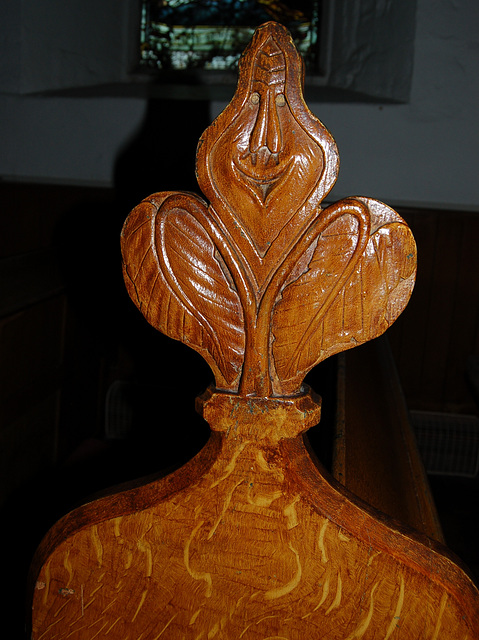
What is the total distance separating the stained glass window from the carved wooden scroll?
2.81m

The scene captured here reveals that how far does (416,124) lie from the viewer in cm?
264

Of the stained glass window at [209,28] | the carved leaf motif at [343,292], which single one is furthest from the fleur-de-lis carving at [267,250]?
the stained glass window at [209,28]

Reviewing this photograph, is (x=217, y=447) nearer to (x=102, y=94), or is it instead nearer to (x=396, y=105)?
(x=396, y=105)

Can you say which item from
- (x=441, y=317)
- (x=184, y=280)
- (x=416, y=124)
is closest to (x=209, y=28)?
(x=416, y=124)

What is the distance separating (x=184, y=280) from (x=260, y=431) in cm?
13

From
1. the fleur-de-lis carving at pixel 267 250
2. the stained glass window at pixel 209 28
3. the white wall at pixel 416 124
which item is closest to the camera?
the fleur-de-lis carving at pixel 267 250

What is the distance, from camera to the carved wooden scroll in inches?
15.9

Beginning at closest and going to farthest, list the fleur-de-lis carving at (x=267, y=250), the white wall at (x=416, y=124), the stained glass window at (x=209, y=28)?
the fleur-de-lis carving at (x=267, y=250) → the white wall at (x=416, y=124) → the stained glass window at (x=209, y=28)

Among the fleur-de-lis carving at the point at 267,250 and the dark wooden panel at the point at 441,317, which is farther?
the dark wooden panel at the point at 441,317

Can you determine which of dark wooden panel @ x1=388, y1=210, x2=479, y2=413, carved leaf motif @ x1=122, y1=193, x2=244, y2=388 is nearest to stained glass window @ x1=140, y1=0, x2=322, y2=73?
dark wooden panel @ x1=388, y1=210, x2=479, y2=413

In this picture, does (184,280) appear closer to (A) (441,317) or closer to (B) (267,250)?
(B) (267,250)

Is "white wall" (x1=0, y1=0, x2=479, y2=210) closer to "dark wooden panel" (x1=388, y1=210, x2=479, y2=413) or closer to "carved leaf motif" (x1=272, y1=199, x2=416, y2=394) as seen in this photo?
"dark wooden panel" (x1=388, y1=210, x2=479, y2=413)

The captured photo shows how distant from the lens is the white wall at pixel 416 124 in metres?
2.56

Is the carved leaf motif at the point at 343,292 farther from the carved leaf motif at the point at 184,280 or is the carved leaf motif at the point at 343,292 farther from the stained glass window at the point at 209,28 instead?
the stained glass window at the point at 209,28
